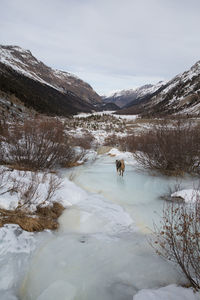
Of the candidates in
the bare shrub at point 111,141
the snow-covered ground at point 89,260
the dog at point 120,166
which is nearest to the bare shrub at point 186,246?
the snow-covered ground at point 89,260

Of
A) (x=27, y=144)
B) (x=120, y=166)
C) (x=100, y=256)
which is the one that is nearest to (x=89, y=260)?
(x=100, y=256)

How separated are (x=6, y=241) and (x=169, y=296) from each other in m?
3.19

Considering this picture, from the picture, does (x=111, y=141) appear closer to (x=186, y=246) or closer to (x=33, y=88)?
(x=186, y=246)

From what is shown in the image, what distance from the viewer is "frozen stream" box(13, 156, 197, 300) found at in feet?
8.38

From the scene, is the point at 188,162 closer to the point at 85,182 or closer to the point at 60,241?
the point at 85,182

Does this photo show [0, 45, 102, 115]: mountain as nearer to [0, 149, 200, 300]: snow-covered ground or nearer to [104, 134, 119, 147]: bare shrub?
[104, 134, 119, 147]: bare shrub

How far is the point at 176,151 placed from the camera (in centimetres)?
779

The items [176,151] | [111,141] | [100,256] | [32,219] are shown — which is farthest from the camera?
[111,141]

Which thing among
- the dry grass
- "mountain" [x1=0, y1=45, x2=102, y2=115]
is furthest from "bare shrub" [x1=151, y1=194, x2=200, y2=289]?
"mountain" [x1=0, y1=45, x2=102, y2=115]

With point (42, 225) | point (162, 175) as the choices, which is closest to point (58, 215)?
point (42, 225)

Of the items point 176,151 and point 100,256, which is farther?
point 176,151

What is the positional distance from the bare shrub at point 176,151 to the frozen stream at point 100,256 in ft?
9.58

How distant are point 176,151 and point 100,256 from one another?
20.8 feet

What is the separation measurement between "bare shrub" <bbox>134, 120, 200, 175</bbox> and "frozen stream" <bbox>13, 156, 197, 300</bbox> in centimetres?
292
